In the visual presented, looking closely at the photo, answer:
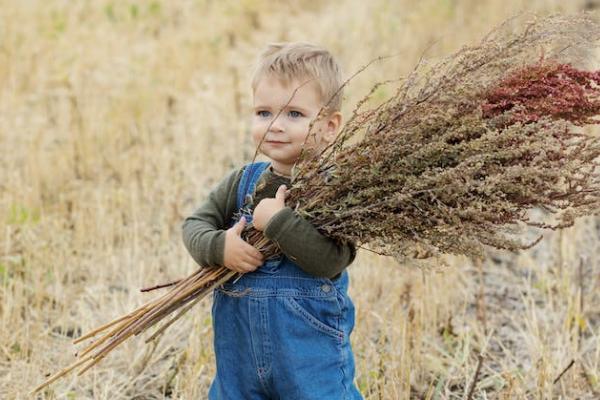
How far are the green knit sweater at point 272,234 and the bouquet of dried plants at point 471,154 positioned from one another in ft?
0.17

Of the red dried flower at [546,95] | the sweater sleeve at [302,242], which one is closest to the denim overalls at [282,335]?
the sweater sleeve at [302,242]

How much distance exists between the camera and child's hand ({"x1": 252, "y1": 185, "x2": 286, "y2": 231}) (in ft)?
7.58

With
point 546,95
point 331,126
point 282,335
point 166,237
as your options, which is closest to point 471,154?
point 546,95

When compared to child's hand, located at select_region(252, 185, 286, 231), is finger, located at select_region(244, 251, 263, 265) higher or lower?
lower

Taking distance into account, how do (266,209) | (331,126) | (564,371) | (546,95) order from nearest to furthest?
(546,95) < (266,209) < (331,126) < (564,371)

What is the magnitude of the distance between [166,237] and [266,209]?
2.07 m

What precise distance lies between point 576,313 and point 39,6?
18.3 feet

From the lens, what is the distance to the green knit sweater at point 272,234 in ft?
7.43

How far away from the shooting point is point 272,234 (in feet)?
7.47

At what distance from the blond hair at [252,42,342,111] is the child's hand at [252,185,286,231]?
0.30 m

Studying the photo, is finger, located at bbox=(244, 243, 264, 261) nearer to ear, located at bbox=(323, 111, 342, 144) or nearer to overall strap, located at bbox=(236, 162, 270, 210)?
overall strap, located at bbox=(236, 162, 270, 210)

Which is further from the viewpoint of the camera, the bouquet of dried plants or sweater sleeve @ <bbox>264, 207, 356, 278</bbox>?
sweater sleeve @ <bbox>264, 207, 356, 278</bbox>

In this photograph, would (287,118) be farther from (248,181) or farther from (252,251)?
(252,251)

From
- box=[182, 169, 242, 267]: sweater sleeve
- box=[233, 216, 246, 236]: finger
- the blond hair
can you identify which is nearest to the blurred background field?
the blond hair
